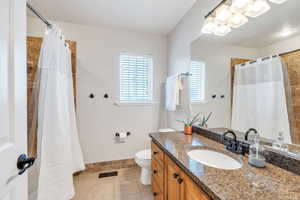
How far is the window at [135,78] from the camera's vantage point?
8.65 ft

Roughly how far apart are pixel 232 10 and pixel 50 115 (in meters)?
1.98

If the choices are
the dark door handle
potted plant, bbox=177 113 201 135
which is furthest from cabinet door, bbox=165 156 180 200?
the dark door handle

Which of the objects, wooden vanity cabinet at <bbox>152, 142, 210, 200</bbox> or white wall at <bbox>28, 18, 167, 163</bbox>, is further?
white wall at <bbox>28, 18, 167, 163</bbox>

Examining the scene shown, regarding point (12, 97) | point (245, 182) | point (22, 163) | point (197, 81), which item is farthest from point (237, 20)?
point (22, 163)

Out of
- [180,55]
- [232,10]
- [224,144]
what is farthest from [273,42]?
[180,55]

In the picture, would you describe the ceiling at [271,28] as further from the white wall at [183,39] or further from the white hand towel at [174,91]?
the white hand towel at [174,91]

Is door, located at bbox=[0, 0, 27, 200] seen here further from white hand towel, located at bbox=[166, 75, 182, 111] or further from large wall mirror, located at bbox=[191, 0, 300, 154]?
white hand towel, located at bbox=[166, 75, 182, 111]

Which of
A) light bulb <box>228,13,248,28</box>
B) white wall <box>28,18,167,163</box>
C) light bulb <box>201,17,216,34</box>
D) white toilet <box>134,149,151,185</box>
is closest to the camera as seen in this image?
light bulb <box>228,13,248,28</box>

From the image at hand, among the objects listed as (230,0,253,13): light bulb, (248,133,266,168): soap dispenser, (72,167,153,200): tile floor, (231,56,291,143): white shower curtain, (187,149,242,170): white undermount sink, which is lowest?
(72,167,153,200): tile floor

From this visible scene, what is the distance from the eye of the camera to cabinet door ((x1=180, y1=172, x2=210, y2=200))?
77 cm

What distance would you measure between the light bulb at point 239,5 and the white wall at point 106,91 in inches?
63.8

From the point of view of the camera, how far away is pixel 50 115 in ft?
4.56

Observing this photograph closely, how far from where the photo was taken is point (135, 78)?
2701 mm

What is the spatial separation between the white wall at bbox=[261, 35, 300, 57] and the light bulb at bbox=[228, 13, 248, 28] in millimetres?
364
